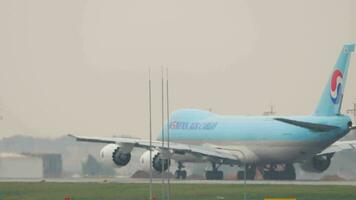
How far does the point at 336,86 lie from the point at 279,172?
31.8 feet

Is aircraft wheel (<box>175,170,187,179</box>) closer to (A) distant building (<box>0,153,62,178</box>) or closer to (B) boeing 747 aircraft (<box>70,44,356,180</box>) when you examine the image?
(B) boeing 747 aircraft (<box>70,44,356,180</box>)

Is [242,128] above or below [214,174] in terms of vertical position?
above

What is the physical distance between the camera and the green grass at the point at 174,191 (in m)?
61.4

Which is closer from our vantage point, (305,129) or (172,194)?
(172,194)

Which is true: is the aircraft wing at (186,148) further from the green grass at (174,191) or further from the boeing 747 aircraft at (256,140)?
the green grass at (174,191)

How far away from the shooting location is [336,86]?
82.8 metres

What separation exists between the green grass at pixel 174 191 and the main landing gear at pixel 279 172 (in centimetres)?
1694

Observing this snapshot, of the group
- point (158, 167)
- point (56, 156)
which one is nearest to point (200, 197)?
point (158, 167)

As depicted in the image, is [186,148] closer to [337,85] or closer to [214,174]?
[214,174]

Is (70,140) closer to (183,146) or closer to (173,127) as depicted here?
(173,127)

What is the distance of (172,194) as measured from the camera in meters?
63.9

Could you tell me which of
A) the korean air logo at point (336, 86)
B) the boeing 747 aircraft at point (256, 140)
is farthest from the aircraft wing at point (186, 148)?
the korean air logo at point (336, 86)

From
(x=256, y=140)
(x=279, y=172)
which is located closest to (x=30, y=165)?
(x=256, y=140)

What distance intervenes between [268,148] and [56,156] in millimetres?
19309
